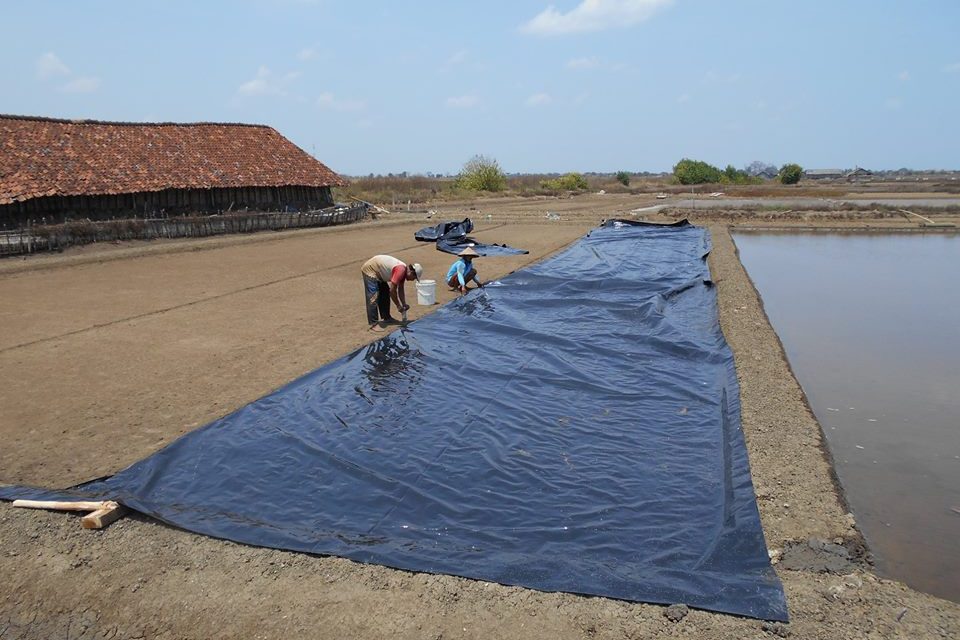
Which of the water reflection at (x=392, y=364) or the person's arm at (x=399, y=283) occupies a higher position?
the person's arm at (x=399, y=283)

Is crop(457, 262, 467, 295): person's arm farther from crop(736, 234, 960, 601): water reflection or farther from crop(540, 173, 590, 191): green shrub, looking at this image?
crop(540, 173, 590, 191): green shrub

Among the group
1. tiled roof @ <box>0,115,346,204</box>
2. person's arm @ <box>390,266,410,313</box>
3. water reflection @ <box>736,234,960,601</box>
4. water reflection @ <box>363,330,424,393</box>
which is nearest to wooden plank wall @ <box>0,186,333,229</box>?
tiled roof @ <box>0,115,346,204</box>

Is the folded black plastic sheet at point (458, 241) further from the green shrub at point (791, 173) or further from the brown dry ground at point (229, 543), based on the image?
the green shrub at point (791, 173)

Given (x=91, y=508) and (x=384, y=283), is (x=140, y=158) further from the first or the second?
(x=91, y=508)

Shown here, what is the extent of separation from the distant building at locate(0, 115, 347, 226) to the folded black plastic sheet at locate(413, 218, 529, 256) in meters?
8.26

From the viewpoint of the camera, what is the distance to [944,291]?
480 inches

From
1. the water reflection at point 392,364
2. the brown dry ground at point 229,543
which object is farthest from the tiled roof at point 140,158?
the water reflection at point 392,364

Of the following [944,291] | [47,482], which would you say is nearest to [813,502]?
[47,482]

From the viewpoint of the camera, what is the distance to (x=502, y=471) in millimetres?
4445

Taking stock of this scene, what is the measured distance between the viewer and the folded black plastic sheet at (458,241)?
16.1 m

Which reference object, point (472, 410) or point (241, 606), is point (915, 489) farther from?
point (241, 606)

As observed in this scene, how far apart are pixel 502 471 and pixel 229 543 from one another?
1721 mm

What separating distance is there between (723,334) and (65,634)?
713 centimetres

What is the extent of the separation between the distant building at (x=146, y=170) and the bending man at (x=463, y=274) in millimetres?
12608
